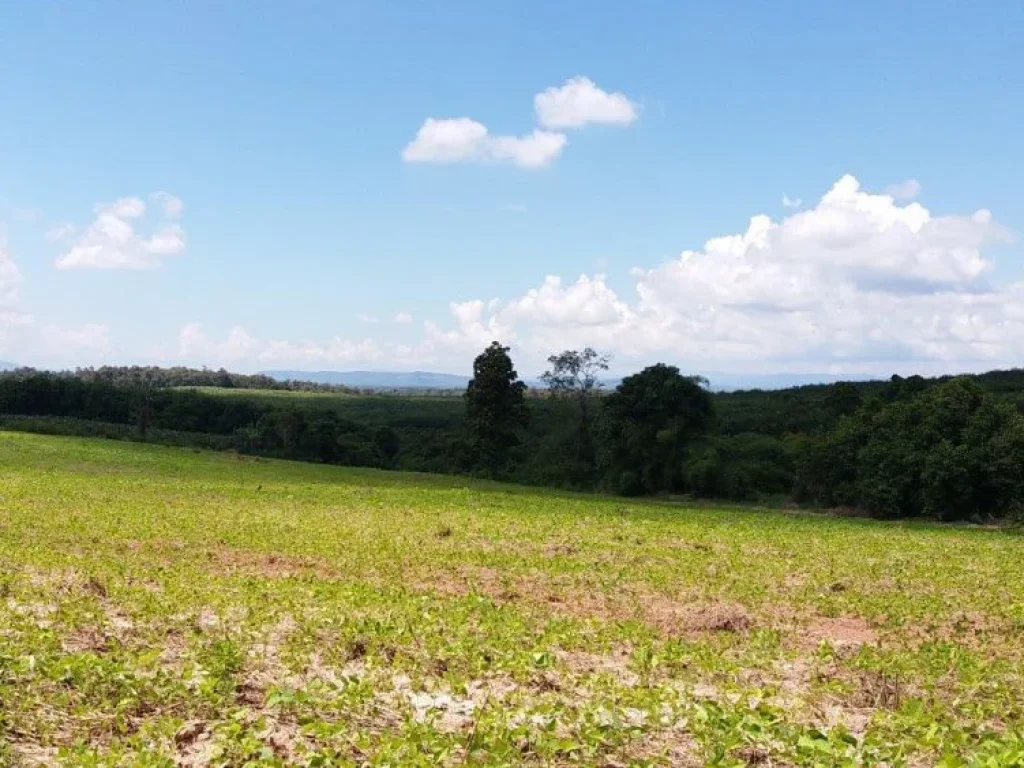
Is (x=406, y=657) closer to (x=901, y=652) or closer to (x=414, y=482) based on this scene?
(x=901, y=652)

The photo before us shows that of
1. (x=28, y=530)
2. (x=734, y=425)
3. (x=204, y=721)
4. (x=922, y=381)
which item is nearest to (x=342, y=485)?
(x=28, y=530)

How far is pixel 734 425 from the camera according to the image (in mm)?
86312

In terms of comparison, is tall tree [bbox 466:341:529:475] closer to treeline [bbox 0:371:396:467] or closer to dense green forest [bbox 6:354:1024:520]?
dense green forest [bbox 6:354:1024:520]

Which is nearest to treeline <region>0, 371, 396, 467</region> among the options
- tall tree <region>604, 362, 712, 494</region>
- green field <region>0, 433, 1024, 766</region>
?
tall tree <region>604, 362, 712, 494</region>

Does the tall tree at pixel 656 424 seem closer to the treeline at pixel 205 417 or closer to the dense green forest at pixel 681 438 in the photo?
the dense green forest at pixel 681 438

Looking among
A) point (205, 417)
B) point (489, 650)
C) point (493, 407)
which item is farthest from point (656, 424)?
point (205, 417)

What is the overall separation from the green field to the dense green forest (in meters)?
25.6

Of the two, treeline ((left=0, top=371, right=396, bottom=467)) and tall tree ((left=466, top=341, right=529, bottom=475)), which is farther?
treeline ((left=0, top=371, right=396, bottom=467))

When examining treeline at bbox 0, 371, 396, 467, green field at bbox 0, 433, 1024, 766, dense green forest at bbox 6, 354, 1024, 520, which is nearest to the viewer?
green field at bbox 0, 433, 1024, 766

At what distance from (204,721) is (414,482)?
4108 centimetres

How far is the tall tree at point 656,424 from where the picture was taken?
5681cm

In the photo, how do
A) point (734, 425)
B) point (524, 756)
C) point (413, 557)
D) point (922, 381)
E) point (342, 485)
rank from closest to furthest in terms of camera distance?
1. point (524, 756)
2. point (413, 557)
3. point (342, 485)
4. point (922, 381)
5. point (734, 425)

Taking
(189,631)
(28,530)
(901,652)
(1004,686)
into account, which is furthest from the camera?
(28,530)

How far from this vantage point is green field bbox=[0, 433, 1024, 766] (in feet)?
21.3
